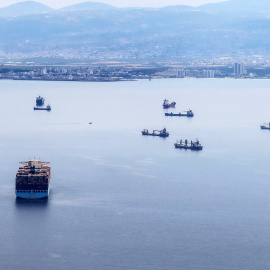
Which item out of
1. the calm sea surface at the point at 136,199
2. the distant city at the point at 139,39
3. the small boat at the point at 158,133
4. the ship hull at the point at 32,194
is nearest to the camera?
the calm sea surface at the point at 136,199

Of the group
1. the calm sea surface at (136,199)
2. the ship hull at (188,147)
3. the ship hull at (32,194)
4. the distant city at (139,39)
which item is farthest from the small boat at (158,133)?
the distant city at (139,39)

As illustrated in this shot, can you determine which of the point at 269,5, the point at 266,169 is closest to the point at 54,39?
the point at 269,5

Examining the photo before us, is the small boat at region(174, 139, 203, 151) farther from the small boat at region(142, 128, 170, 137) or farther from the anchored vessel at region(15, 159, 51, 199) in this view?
the anchored vessel at region(15, 159, 51, 199)

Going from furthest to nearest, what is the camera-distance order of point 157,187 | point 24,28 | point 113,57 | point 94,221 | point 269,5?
1. point 269,5
2. point 24,28
3. point 113,57
4. point 157,187
5. point 94,221

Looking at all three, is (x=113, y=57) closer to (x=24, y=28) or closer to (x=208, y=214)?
(x=24, y=28)

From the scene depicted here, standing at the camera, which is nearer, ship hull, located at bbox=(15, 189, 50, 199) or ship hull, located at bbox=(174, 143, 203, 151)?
ship hull, located at bbox=(15, 189, 50, 199)

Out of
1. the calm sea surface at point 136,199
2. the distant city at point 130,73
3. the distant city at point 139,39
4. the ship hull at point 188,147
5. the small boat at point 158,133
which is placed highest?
the distant city at point 139,39

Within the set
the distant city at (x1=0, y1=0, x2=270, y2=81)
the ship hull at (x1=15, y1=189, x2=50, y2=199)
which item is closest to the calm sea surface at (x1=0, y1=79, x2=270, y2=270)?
the ship hull at (x1=15, y1=189, x2=50, y2=199)

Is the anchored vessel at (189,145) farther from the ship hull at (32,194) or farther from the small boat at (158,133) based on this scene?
the ship hull at (32,194)
